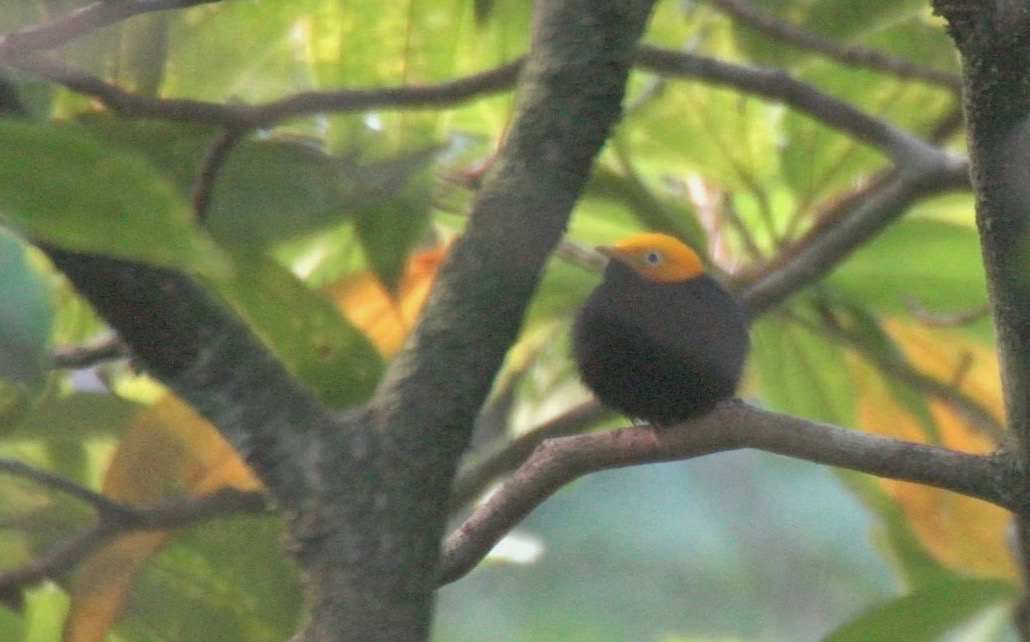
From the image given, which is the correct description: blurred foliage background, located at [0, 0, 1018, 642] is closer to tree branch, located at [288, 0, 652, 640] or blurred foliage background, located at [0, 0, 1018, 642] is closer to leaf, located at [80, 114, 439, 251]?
leaf, located at [80, 114, 439, 251]

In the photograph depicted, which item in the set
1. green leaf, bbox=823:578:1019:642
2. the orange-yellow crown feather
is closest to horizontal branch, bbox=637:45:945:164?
the orange-yellow crown feather

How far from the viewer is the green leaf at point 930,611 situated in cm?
107

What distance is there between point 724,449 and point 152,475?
444mm

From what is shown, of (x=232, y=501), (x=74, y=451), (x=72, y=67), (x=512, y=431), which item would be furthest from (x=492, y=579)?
(x=72, y=67)

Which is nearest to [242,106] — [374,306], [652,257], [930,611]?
[374,306]

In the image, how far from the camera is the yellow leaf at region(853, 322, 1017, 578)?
4.27 feet

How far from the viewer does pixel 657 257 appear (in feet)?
3.63

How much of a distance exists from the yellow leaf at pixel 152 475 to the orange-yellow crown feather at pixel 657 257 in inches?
14.8

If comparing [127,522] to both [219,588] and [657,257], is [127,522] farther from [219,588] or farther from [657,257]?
[657,257]

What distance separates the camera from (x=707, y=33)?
151cm

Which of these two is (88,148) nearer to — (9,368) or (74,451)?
(9,368)

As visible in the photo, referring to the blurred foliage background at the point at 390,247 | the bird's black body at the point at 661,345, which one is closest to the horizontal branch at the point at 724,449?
the bird's black body at the point at 661,345

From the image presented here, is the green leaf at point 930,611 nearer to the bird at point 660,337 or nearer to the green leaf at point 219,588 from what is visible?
the bird at point 660,337

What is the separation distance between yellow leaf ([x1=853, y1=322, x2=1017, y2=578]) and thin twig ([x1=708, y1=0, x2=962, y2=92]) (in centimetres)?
30
